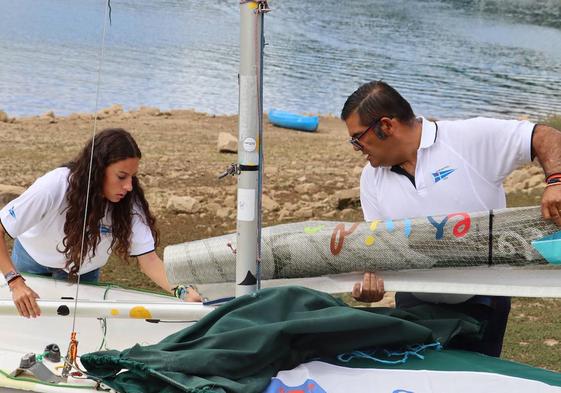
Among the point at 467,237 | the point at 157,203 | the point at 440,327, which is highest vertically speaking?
the point at 467,237

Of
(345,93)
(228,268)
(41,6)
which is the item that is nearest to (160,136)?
(345,93)

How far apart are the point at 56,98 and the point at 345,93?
648cm

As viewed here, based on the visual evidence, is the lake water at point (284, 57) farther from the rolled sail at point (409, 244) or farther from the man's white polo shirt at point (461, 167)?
the man's white polo shirt at point (461, 167)

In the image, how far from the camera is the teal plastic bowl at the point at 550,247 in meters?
3.16

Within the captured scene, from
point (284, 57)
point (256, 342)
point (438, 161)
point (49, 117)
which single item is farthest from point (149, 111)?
point (256, 342)

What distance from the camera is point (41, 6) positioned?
92.4 feet

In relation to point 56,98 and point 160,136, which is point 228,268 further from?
point 56,98

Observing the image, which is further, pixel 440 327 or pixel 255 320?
pixel 440 327

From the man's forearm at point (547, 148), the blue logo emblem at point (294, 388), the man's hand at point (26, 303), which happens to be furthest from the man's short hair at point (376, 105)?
the man's hand at point (26, 303)

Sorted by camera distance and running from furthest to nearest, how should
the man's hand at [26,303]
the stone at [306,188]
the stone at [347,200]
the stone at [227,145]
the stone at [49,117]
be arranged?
the stone at [49,117] < the stone at [227,145] < the stone at [306,188] < the stone at [347,200] < the man's hand at [26,303]

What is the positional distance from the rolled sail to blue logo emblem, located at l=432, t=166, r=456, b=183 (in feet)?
0.50

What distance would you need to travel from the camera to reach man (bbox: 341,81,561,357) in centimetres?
324

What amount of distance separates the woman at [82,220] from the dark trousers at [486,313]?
41.5 inches

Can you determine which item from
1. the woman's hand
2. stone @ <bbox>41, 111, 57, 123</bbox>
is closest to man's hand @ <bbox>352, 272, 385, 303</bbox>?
the woman's hand
